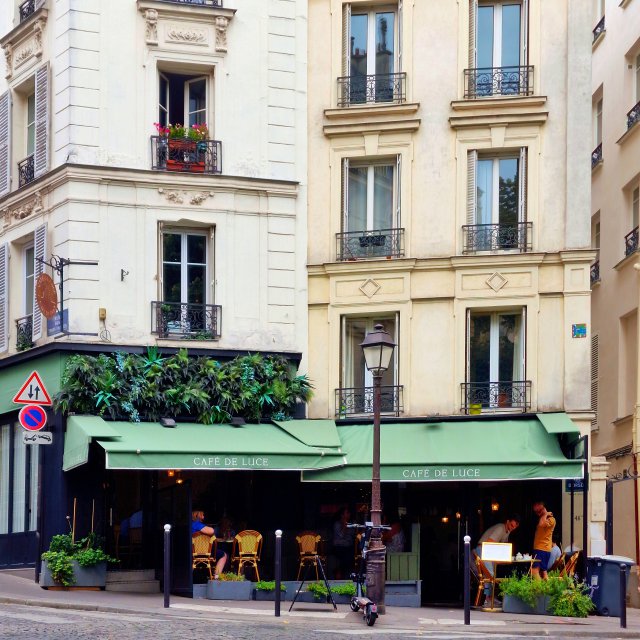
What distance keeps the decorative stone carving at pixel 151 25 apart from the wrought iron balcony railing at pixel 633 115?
10.0 m

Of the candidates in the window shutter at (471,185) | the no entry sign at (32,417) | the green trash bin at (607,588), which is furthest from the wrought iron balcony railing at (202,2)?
the green trash bin at (607,588)

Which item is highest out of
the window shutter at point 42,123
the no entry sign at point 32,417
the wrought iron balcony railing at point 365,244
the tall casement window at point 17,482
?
the window shutter at point 42,123

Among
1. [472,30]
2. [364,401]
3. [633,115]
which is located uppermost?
[472,30]

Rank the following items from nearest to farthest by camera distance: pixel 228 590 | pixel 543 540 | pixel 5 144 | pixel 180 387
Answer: pixel 228 590 < pixel 543 540 < pixel 180 387 < pixel 5 144

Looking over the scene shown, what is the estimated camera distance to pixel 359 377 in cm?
2711

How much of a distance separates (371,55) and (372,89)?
0.65 meters

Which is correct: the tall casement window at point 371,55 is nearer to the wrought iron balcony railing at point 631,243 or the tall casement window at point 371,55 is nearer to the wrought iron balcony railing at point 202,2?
the wrought iron balcony railing at point 202,2

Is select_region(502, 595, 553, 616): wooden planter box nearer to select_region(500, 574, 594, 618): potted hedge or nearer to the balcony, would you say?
select_region(500, 574, 594, 618): potted hedge

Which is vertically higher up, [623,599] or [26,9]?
[26,9]

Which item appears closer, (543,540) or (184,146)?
(543,540)

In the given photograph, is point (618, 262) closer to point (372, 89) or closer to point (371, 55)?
point (372, 89)

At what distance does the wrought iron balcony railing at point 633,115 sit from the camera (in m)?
30.9

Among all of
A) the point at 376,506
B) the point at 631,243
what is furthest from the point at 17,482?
the point at 631,243

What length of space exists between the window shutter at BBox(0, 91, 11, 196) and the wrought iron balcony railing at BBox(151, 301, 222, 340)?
4074 millimetres
